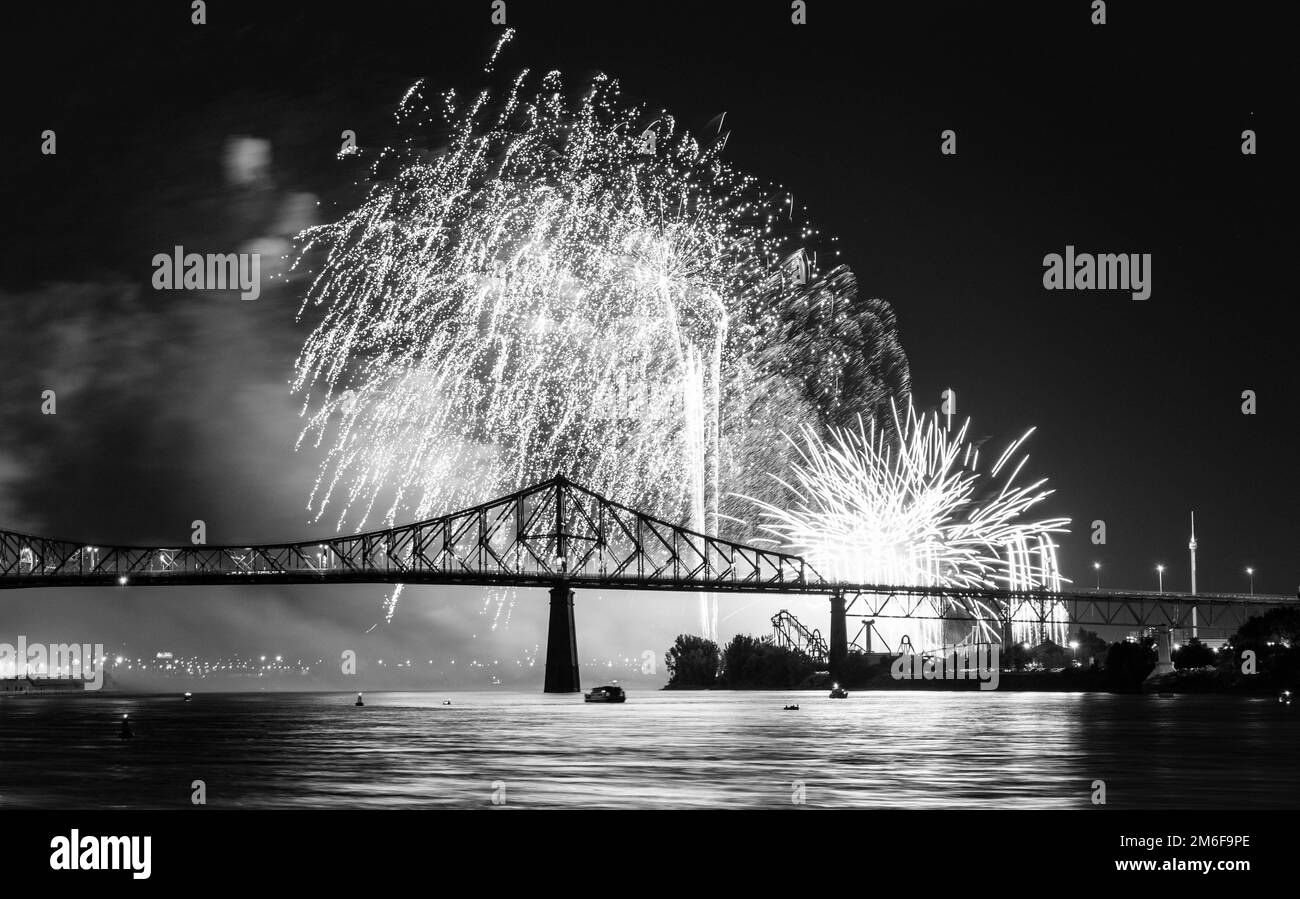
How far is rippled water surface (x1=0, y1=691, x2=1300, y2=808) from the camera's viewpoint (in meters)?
45.9

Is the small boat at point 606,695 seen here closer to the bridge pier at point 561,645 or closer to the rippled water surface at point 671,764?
the bridge pier at point 561,645

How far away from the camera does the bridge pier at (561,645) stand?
18112cm

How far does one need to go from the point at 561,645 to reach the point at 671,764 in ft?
407

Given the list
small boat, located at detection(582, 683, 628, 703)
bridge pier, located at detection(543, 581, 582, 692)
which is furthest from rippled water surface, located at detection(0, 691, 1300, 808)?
bridge pier, located at detection(543, 581, 582, 692)

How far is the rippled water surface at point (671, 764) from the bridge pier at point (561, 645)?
70632 mm

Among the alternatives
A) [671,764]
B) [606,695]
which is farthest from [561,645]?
[671,764]

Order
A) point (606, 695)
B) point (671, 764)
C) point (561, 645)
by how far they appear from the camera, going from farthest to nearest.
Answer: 1. point (561, 645)
2. point (606, 695)
3. point (671, 764)

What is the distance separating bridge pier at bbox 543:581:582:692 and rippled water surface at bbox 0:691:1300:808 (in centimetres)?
7063

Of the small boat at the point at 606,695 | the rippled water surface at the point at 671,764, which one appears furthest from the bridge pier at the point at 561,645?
the rippled water surface at the point at 671,764

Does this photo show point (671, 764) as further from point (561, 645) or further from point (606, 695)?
point (561, 645)

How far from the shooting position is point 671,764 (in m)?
61.4

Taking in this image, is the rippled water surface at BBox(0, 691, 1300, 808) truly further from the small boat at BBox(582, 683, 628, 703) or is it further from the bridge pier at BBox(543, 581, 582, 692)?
the bridge pier at BBox(543, 581, 582, 692)
